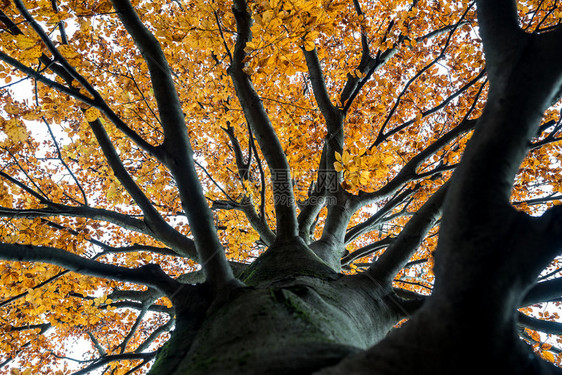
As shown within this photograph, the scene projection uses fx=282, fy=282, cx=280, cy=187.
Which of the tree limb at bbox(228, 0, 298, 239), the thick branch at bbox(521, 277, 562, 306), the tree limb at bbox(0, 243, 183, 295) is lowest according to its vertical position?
the thick branch at bbox(521, 277, 562, 306)

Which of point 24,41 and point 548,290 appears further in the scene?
point 548,290

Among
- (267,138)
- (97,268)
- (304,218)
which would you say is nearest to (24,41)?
(97,268)

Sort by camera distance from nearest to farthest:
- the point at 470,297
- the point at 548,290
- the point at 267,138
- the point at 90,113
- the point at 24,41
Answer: the point at 470,297
the point at 24,41
the point at 548,290
the point at 90,113
the point at 267,138

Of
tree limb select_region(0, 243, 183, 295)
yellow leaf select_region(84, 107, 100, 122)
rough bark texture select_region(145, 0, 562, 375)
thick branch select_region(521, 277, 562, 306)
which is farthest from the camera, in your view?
yellow leaf select_region(84, 107, 100, 122)

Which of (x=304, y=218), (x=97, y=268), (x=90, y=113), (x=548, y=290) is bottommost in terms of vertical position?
(x=548, y=290)

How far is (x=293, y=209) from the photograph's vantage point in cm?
235

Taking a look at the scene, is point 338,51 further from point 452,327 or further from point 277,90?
point 452,327

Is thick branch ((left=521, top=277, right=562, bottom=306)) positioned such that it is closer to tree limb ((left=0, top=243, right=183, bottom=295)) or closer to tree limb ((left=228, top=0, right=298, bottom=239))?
tree limb ((left=228, top=0, right=298, bottom=239))

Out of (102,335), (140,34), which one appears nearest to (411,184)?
(140,34)

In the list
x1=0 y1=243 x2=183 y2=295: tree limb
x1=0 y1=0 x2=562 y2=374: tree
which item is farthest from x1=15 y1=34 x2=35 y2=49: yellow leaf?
x1=0 y1=243 x2=183 y2=295: tree limb

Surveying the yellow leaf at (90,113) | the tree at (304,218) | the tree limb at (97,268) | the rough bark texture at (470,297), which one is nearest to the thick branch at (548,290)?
the tree at (304,218)

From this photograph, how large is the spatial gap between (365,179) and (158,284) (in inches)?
58.4

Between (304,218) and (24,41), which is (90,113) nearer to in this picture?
(24,41)

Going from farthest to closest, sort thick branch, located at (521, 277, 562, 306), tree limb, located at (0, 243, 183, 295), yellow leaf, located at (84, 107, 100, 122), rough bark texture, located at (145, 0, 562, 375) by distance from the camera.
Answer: yellow leaf, located at (84, 107, 100, 122) → thick branch, located at (521, 277, 562, 306) → tree limb, located at (0, 243, 183, 295) → rough bark texture, located at (145, 0, 562, 375)
